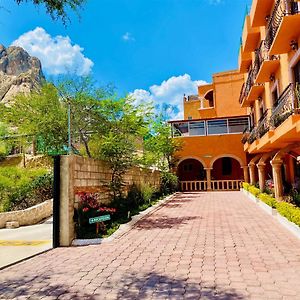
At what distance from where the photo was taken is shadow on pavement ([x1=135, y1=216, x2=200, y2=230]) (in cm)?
987

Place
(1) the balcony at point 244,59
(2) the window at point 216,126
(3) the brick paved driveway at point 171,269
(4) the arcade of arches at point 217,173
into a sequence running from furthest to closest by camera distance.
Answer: (2) the window at point 216,126 < (4) the arcade of arches at point 217,173 < (1) the balcony at point 244,59 < (3) the brick paved driveway at point 171,269

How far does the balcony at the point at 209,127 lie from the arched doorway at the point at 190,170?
10.9ft

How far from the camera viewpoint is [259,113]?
1900 centimetres

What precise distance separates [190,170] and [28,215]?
19065 millimetres

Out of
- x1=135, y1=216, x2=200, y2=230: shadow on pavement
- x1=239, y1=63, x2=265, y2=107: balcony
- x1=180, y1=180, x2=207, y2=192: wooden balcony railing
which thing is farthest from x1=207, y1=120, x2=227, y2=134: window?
x1=135, y1=216, x2=200, y2=230: shadow on pavement

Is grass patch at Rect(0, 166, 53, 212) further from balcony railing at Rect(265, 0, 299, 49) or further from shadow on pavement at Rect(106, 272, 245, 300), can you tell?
balcony railing at Rect(265, 0, 299, 49)

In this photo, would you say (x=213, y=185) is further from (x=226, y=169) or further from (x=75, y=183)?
(x=75, y=183)

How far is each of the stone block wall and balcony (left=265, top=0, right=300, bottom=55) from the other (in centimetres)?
714

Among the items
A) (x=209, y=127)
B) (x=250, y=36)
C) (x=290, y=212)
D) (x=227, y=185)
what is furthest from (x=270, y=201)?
(x=209, y=127)

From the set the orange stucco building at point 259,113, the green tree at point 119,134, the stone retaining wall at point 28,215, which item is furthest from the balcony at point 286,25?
the stone retaining wall at point 28,215

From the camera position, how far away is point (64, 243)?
7.68 metres

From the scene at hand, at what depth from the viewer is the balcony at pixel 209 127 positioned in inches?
1027

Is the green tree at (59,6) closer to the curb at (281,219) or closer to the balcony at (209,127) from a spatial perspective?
the curb at (281,219)

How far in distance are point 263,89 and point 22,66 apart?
111273 mm
